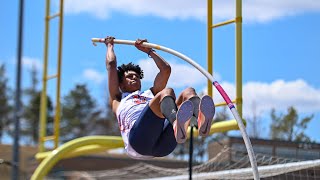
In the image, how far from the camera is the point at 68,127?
119 feet

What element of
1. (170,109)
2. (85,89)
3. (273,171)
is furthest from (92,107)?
(170,109)

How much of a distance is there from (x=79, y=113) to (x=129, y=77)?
103 ft

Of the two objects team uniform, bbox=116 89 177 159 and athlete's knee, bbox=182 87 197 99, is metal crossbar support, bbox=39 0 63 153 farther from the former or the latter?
athlete's knee, bbox=182 87 197 99

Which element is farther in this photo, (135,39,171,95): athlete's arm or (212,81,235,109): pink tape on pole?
(135,39,171,95): athlete's arm

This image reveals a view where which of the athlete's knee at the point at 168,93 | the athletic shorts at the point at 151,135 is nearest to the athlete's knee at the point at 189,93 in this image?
the athlete's knee at the point at 168,93

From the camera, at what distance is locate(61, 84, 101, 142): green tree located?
→ 36.5 metres

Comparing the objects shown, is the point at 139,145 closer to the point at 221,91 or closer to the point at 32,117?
the point at 221,91

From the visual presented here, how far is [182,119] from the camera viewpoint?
18.1 feet

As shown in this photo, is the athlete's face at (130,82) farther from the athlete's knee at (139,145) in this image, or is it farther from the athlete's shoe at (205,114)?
the athlete's shoe at (205,114)

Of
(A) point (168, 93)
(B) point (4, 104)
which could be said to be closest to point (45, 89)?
(A) point (168, 93)

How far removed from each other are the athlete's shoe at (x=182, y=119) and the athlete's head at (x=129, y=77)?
1.02 meters

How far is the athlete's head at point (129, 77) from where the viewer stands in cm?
650

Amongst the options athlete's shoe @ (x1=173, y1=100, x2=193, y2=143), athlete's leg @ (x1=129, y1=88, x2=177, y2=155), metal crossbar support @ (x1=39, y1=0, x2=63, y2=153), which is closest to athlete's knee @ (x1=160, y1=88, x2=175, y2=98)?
athlete's leg @ (x1=129, y1=88, x2=177, y2=155)

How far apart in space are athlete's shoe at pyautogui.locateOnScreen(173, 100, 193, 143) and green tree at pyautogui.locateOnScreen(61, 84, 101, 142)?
30852 mm
